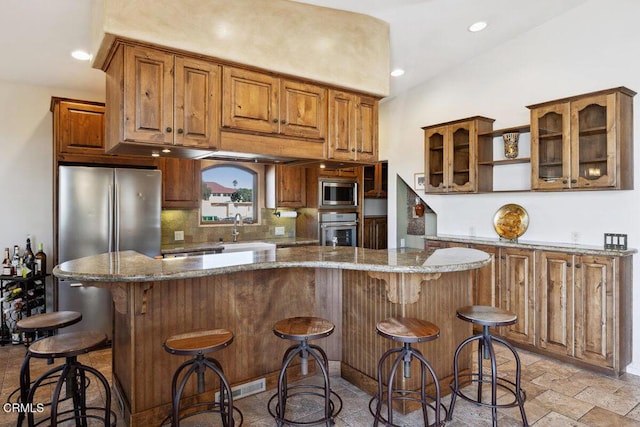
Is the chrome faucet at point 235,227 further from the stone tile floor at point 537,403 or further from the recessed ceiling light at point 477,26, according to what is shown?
the recessed ceiling light at point 477,26

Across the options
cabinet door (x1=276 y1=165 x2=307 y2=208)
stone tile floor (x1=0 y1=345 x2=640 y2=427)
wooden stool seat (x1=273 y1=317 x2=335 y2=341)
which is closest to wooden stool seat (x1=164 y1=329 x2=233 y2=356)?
wooden stool seat (x1=273 y1=317 x2=335 y2=341)

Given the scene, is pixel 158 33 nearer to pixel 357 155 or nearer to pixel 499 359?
pixel 357 155

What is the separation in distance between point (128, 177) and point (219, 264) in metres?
2.09

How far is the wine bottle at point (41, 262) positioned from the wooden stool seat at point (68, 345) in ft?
7.79

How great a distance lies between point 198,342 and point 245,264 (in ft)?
1.84

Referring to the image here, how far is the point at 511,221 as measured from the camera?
424 cm

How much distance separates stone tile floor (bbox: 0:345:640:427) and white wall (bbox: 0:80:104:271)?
1.51 metres

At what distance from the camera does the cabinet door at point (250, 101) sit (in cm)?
282

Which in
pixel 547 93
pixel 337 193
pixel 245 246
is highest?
pixel 547 93

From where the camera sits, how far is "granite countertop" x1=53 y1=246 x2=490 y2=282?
2121 mm

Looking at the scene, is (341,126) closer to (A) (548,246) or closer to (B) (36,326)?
(A) (548,246)

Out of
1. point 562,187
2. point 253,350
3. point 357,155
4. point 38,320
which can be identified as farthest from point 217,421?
point 562,187

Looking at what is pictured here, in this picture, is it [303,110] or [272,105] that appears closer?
[272,105]

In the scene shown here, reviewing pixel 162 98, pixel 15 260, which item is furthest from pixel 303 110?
pixel 15 260
